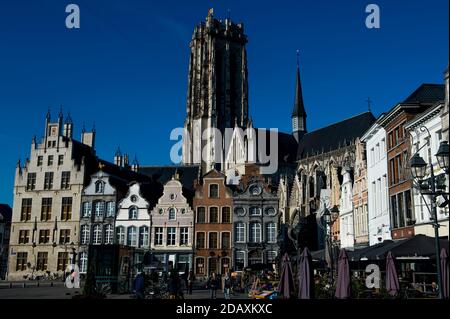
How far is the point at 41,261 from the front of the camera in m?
47.4

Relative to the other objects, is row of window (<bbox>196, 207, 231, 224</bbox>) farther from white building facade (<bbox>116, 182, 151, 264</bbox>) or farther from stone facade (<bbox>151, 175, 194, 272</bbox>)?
white building facade (<bbox>116, 182, 151, 264</bbox>)

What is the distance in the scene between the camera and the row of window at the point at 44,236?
47250mm

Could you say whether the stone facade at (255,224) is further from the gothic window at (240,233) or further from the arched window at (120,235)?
the arched window at (120,235)

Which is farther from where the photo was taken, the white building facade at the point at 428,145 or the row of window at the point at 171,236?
the row of window at the point at 171,236

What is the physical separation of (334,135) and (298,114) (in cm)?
1872

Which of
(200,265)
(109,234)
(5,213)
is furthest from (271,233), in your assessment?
(5,213)

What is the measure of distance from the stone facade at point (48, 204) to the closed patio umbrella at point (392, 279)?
121ft

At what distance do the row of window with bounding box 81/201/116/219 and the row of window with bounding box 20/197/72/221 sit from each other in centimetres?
176

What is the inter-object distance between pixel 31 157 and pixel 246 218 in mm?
22194

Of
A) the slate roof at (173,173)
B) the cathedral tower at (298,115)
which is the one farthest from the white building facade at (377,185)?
the cathedral tower at (298,115)

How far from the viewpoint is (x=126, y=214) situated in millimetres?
46312

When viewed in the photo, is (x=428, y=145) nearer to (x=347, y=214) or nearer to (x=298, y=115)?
(x=347, y=214)
